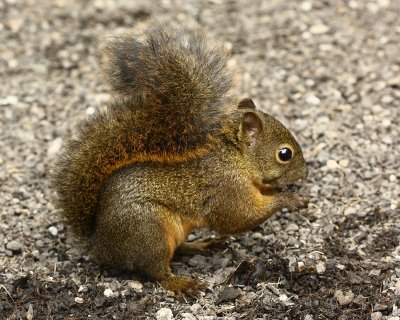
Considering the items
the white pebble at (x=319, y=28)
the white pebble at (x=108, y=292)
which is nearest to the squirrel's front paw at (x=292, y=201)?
the white pebble at (x=108, y=292)

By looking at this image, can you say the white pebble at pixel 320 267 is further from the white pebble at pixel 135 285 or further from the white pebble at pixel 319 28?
the white pebble at pixel 319 28

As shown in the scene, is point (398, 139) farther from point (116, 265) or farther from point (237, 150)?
point (116, 265)

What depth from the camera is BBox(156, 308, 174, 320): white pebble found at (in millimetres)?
3660

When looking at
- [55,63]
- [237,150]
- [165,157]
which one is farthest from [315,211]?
[55,63]

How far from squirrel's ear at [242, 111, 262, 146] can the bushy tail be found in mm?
98

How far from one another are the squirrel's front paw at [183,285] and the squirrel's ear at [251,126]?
2.49 feet

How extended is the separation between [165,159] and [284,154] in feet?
2.04

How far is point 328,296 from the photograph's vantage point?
3.72 meters

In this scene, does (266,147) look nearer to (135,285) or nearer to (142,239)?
(142,239)

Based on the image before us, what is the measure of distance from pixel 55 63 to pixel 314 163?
2402 mm

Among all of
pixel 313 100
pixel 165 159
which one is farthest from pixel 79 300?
pixel 313 100

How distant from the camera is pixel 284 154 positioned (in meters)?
3.97

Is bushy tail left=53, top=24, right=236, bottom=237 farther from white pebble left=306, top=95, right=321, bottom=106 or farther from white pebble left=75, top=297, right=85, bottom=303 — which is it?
white pebble left=306, top=95, right=321, bottom=106

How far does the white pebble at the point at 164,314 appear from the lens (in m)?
3.66
